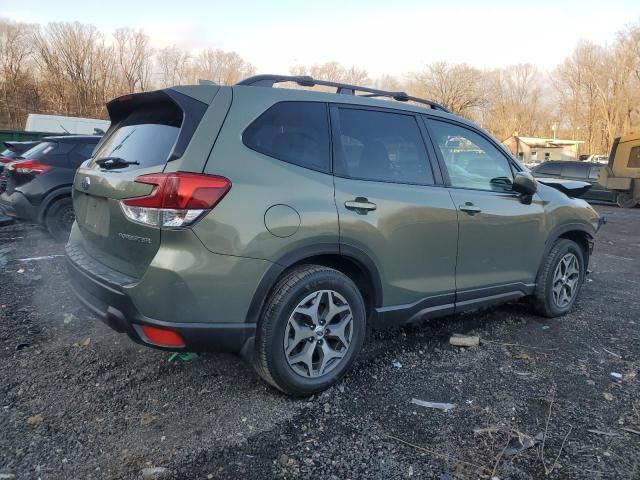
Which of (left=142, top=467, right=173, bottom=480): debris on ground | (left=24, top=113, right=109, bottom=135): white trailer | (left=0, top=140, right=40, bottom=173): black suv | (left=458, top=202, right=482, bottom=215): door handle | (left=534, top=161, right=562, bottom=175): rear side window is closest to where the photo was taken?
(left=142, top=467, right=173, bottom=480): debris on ground

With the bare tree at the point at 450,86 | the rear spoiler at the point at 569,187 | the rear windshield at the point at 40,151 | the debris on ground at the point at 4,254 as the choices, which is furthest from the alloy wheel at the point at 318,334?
the bare tree at the point at 450,86

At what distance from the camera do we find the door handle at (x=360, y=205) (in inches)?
118

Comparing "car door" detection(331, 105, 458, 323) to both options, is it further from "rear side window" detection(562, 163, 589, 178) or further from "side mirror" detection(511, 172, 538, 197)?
"rear side window" detection(562, 163, 589, 178)

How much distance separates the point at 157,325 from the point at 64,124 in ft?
74.9

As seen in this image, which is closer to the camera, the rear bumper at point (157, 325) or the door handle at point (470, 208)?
the rear bumper at point (157, 325)

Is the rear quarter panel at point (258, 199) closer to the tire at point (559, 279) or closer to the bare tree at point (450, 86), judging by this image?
the tire at point (559, 279)

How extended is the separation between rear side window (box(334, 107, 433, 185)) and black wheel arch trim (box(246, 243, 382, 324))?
47cm

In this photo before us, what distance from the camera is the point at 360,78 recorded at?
5488 cm

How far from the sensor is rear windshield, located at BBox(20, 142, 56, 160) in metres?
7.49

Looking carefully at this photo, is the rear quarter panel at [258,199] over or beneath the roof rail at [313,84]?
beneath

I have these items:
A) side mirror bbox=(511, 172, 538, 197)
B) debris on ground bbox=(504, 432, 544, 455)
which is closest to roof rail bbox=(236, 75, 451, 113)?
side mirror bbox=(511, 172, 538, 197)

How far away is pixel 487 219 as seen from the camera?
378 centimetres

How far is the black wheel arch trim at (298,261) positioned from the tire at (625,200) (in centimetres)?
1705

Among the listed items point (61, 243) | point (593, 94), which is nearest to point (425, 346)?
point (61, 243)
